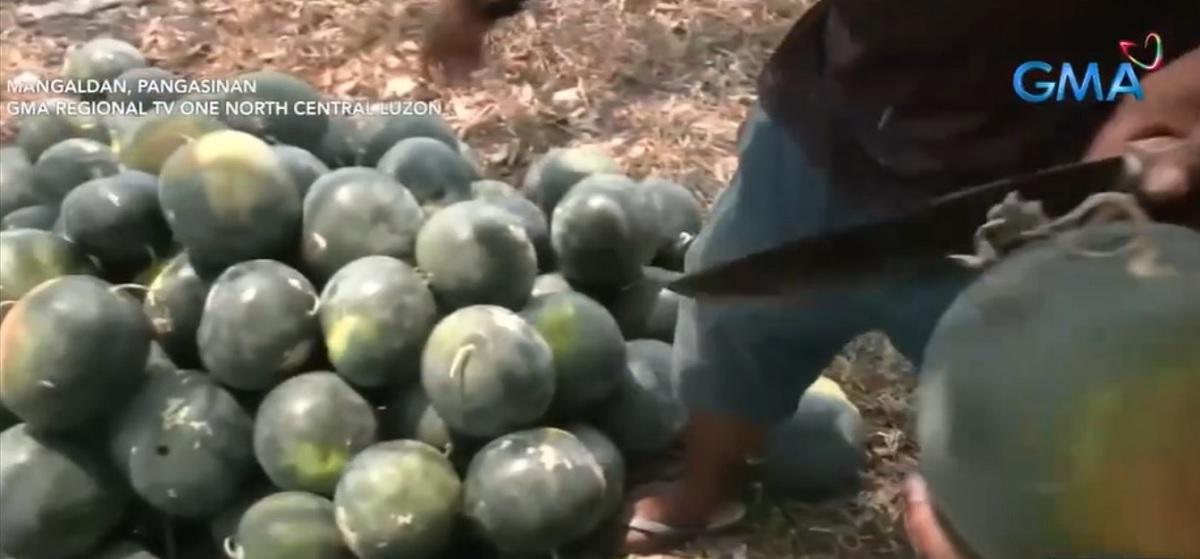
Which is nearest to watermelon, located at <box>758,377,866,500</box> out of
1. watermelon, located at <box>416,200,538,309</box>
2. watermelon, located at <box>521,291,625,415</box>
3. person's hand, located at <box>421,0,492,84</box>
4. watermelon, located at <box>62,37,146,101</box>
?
watermelon, located at <box>521,291,625,415</box>

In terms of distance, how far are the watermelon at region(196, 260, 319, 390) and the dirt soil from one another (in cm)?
60

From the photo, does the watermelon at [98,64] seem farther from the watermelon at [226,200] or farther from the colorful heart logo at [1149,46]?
the colorful heart logo at [1149,46]

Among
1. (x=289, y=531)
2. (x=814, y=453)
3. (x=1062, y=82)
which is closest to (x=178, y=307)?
(x=289, y=531)

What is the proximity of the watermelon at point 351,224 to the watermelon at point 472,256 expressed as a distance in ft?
0.07

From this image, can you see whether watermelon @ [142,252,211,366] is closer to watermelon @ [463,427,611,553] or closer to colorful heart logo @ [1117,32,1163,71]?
watermelon @ [463,427,611,553]

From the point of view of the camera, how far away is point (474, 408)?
96 centimetres

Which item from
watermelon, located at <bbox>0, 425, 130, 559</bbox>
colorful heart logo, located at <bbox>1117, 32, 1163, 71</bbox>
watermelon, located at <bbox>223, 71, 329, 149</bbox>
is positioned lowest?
watermelon, located at <bbox>0, 425, 130, 559</bbox>

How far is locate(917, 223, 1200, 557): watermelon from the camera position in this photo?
1.32 ft

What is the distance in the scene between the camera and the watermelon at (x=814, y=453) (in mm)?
1126

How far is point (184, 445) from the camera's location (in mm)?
940

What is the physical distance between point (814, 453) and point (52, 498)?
1.97 ft

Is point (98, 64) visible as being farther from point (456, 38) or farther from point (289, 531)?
point (456, 38)

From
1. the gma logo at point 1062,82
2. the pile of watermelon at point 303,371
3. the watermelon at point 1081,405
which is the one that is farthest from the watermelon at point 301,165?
the watermelon at point 1081,405

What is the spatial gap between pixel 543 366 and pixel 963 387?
→ 551 mm
